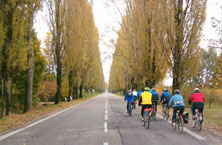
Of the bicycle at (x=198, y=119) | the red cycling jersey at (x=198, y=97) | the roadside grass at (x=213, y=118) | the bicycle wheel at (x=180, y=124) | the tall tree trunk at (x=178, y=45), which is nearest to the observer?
the bicycle wheel at (x=180, y=124)

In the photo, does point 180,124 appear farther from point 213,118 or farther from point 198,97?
point 213,118

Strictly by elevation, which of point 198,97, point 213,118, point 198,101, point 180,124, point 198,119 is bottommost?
point 213,118

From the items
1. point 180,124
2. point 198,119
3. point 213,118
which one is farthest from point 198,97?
point 213,118

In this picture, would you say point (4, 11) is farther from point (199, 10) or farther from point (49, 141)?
point (199, 10)

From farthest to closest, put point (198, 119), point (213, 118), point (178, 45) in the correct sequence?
1. point (178, 45)
2. point (213, 118)
3. point (198, 119)

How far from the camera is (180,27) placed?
16938 mm

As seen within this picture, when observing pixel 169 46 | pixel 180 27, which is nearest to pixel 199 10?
pixel 180 27

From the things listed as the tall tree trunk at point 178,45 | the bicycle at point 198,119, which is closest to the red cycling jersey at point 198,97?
the bicycle at point 198,119

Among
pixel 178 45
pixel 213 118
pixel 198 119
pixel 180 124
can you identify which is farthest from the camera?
pixel 178 45

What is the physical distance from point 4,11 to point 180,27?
1217cm

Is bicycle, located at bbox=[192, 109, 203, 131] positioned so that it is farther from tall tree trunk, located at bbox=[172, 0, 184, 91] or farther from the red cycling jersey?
tall tree trunk, located at bbox=[172, 0, 184, 91]

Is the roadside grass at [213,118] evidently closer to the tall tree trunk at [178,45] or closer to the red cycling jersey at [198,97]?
the red cycling jersey at [198,97]

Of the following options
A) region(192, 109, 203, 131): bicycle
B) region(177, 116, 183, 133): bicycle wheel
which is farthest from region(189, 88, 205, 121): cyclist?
region(177, 116, 183, 133): bicycle wheel

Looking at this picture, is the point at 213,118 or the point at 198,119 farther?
the point at 213,118
